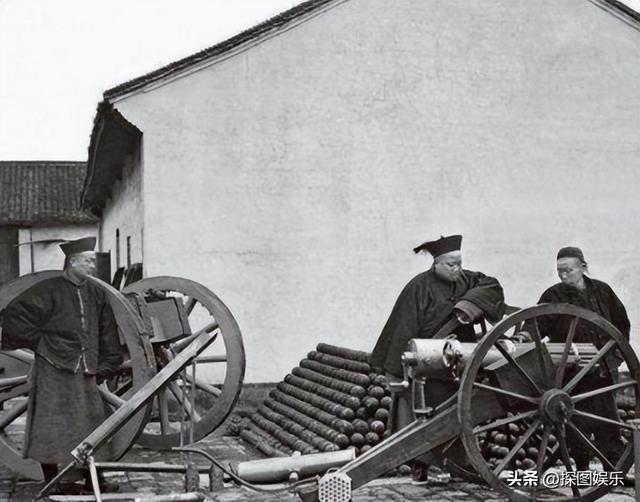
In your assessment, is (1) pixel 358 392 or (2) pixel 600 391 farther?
(1) pixel 358 392

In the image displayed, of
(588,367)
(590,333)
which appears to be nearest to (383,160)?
(590,333)

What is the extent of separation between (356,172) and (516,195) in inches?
99.2

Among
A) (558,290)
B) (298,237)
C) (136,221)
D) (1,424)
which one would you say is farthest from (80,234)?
(558,290)

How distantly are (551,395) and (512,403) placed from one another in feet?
0.92

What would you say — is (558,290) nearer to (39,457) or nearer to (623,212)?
(39,457)

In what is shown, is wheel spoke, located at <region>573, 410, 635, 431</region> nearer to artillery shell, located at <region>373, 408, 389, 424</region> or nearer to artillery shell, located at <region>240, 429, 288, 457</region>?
artillery shell, located at <region>373, 408, 389, 424</region>

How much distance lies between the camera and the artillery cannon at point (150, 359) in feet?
23.1

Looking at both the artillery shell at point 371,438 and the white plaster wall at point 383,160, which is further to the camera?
the white plaster wall at point 383,160

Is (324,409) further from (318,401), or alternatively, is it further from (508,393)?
(508,393)

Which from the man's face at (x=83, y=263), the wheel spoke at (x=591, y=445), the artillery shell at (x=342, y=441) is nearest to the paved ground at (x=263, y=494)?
the wheel spoke at (x=591, y=445)

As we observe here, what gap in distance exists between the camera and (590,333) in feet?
22.6

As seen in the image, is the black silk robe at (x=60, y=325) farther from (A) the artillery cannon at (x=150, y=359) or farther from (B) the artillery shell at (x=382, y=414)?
(B) the artillery shell at (x=382, y=414)

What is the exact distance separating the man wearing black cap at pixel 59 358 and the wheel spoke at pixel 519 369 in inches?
127

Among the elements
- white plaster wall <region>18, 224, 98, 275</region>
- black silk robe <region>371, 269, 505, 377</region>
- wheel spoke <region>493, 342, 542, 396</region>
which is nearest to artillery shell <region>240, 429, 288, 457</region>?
black silk robe <region>371, 269, 505, 377</region>
